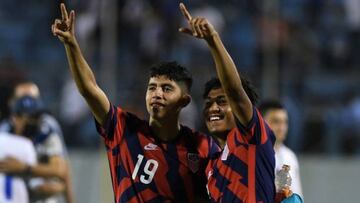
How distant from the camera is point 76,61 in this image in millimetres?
5738

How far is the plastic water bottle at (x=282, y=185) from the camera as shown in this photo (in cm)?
580

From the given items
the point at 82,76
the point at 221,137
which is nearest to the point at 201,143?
the point at 221,137

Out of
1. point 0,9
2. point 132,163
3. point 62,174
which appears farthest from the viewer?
point 0,9

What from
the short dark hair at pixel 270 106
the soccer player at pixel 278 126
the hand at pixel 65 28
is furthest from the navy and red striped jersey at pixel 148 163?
the short dark hair at pixel 270 106

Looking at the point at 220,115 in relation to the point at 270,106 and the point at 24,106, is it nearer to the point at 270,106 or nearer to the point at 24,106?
the point at 270,106

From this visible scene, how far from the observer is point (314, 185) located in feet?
38.3

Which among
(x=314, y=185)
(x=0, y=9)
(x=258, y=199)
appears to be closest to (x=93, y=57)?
(x=0, y=9)

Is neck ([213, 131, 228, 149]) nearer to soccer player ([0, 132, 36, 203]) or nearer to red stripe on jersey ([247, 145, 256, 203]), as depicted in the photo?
red stripe on jersey ([247, 145, 256, 203])

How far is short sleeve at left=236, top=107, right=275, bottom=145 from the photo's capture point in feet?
17.7

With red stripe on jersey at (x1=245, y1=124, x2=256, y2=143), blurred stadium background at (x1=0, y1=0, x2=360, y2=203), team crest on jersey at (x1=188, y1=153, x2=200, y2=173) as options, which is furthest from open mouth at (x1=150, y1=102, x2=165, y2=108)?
blurred stadium background at (x1=0, y1=0, x2=360, y2=203)

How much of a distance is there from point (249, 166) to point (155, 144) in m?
0.76

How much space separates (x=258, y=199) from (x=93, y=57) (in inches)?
277

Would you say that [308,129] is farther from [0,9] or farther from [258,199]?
[258,199]

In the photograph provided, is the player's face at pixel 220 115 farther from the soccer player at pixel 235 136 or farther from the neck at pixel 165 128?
the neck at pixel 165 128
